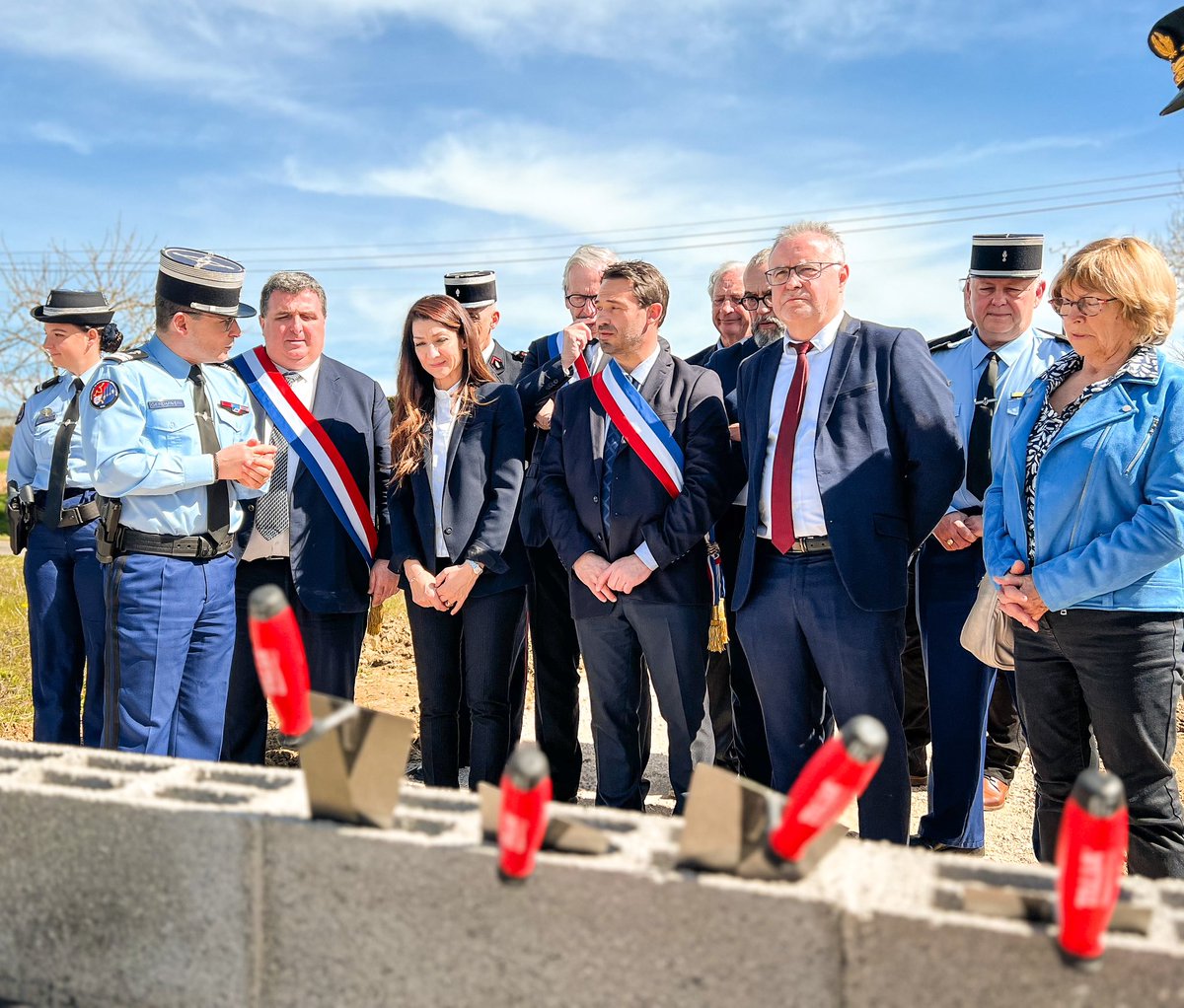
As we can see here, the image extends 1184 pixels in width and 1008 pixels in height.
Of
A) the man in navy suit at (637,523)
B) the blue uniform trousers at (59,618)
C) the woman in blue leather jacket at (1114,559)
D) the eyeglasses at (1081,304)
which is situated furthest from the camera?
the blue uniform trousers at (59,618)

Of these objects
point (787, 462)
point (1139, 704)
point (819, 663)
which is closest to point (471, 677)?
point (819, 663)

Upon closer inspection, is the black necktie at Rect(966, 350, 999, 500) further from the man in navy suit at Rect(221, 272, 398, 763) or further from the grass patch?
the grass patch

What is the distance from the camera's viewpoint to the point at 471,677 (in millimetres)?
4414

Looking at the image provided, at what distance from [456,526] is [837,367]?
5.50 feet

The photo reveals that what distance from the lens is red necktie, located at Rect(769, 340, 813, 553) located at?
3.68 metres

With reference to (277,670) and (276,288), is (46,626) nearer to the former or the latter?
(276,288)

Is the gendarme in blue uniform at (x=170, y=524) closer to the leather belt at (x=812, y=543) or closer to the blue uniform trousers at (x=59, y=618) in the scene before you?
the blue uniform trousers at (x=59, y=618)

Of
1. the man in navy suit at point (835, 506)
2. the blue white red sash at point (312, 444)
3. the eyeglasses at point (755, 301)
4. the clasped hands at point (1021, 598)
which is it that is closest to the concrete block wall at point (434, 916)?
the clasped hands at point (1021, 598)

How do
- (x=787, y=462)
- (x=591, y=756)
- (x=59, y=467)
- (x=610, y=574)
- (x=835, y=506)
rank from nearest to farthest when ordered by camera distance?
(x=835, y=506) < (x=787, y=462) < (x=610, y=574) < (x=59, y=467) < (x=591, y=756)

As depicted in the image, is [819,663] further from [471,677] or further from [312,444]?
[312,444]

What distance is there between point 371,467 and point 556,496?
3.05 feet

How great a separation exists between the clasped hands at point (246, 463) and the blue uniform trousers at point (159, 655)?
344 millimetres

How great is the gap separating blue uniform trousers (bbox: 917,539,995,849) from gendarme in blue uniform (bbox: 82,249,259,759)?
2.77 metres

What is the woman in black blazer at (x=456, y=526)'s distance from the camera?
4387mm
